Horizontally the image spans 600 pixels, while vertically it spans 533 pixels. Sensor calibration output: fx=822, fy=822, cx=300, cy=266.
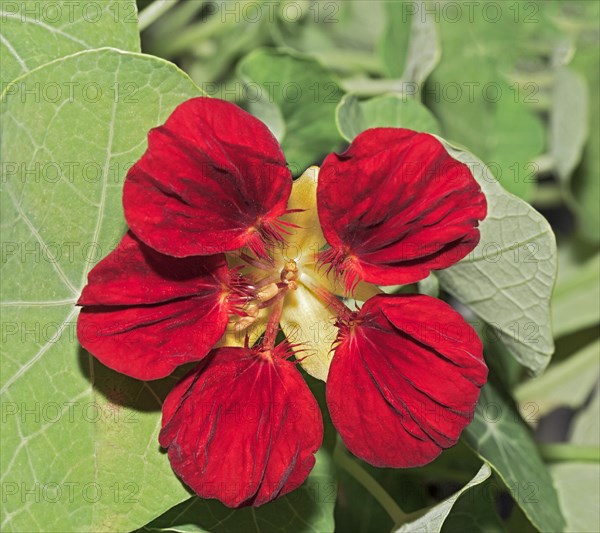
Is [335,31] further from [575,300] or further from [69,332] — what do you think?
[69,332]

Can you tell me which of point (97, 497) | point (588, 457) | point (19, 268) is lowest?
point (588, 457)

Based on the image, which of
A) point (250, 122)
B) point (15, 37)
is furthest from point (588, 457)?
point (15, 37)

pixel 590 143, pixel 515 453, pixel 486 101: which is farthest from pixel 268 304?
pixel 590 143

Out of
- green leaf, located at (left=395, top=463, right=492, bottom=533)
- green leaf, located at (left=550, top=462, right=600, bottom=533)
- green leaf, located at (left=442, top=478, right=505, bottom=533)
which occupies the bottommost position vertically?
green leaf, located at (left=550, top=462, right=600, bottom=533)

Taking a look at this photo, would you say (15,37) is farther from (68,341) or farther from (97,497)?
(97,497)

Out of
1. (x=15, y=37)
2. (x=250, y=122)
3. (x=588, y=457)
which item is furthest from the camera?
(x=588, y=457)

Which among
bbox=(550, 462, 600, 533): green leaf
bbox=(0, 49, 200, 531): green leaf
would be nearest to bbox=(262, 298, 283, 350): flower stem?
bbox=(0, 49, 200, 531): green leaf

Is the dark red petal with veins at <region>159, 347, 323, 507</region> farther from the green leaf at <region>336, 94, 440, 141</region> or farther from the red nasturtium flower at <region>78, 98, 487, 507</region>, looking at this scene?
the green leaf at <region>336, 94, 440, 141</region>
